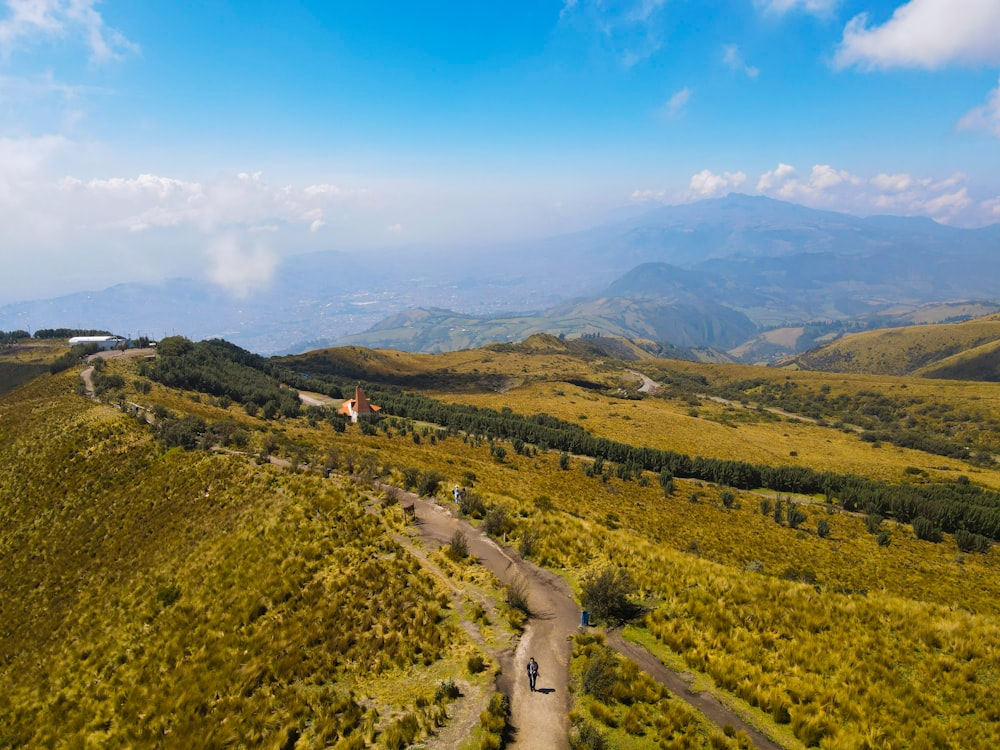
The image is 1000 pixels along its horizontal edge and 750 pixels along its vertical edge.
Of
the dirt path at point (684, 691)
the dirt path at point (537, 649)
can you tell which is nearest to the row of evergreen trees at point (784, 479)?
the dirt path at point (537, 649)

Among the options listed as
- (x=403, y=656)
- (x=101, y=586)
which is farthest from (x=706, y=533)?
(x=101, y=586)

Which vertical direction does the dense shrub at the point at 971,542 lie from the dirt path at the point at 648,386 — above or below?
above

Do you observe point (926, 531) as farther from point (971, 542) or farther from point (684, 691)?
point (684, 691)

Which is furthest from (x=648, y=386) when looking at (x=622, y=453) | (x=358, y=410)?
(x=358, y=410)

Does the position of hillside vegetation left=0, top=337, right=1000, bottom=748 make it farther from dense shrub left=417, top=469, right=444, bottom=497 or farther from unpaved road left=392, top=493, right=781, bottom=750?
unpaved road left=392, top=493, right=781, bottom=750

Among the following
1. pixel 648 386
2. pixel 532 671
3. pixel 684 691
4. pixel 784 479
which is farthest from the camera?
pixel 648 386

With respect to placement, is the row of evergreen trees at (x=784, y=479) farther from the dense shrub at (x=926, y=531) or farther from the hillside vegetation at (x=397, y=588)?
the dense shrub at (x=926, y=531)

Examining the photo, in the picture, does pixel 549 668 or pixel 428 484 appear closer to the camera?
pixel 549 668

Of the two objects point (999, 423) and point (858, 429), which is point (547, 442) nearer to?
→ point (858, 429)
